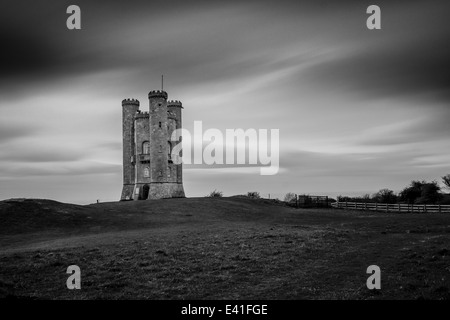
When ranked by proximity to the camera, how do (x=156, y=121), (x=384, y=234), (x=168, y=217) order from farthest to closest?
(x=156, y=121) < (x=168, y=217) < (x=384, y=234)

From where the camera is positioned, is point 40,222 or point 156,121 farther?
point 156,121

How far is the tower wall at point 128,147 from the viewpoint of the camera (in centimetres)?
8225

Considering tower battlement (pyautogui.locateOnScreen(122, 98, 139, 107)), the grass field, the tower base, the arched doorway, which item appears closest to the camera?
the grass field

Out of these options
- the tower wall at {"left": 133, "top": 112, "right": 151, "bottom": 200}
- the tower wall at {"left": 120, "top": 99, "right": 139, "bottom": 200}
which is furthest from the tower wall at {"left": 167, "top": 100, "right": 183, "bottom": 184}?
the tower wall at {"left": 120, "top": 99, "right": 139, "bottom": 200}

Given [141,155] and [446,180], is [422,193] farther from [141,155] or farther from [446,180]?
[141,155]

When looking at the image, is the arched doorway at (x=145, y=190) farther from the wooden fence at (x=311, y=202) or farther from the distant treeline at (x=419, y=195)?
Answer: the distant treeline at (x=419, y=195)

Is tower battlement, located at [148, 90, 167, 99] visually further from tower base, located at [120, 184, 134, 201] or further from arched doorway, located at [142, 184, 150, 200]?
tower base, located at [120, 184, 134, 201]

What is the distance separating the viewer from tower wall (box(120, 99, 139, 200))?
270ft
